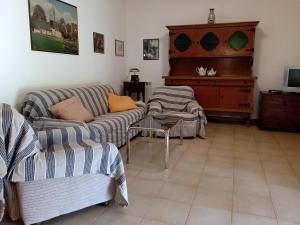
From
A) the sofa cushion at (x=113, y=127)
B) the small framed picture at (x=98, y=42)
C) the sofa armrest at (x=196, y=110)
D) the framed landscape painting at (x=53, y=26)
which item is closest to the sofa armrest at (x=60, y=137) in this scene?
the sofa cushion at (x=113, y=127)

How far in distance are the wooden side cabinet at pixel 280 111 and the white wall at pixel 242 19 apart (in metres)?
0.52

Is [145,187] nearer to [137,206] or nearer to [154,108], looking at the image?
[137,206]

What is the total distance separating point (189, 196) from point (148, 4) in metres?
4.19

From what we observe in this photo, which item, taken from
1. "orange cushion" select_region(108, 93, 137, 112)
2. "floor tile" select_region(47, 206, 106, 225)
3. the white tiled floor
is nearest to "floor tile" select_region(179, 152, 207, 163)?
the white tiled floor

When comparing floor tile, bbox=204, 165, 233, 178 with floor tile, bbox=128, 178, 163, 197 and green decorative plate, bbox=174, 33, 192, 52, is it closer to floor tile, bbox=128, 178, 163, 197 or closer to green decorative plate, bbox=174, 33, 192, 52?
floor tile, bbox=128, 178, 163, 197

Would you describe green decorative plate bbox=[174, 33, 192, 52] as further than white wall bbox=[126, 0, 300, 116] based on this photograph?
→ Yes

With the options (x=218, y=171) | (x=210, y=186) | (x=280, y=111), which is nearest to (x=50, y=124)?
(x=210, y=186)

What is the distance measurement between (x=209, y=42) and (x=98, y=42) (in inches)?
79.9

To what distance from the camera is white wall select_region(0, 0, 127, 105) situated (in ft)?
8.73

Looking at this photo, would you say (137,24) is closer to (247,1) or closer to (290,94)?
(247,1)

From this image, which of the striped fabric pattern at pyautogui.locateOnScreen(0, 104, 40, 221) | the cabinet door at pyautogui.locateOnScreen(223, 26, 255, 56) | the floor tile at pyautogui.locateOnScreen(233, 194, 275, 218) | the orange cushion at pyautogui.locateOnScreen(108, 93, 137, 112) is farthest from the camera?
the cabinet door at pyautogui.locateOnScreen(223, 26, 255, 56)

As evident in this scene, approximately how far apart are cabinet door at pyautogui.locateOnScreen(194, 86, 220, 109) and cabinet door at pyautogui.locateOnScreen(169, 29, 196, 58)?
0.69 metres

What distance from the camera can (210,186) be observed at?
2385 millimetres

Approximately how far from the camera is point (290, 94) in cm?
419
